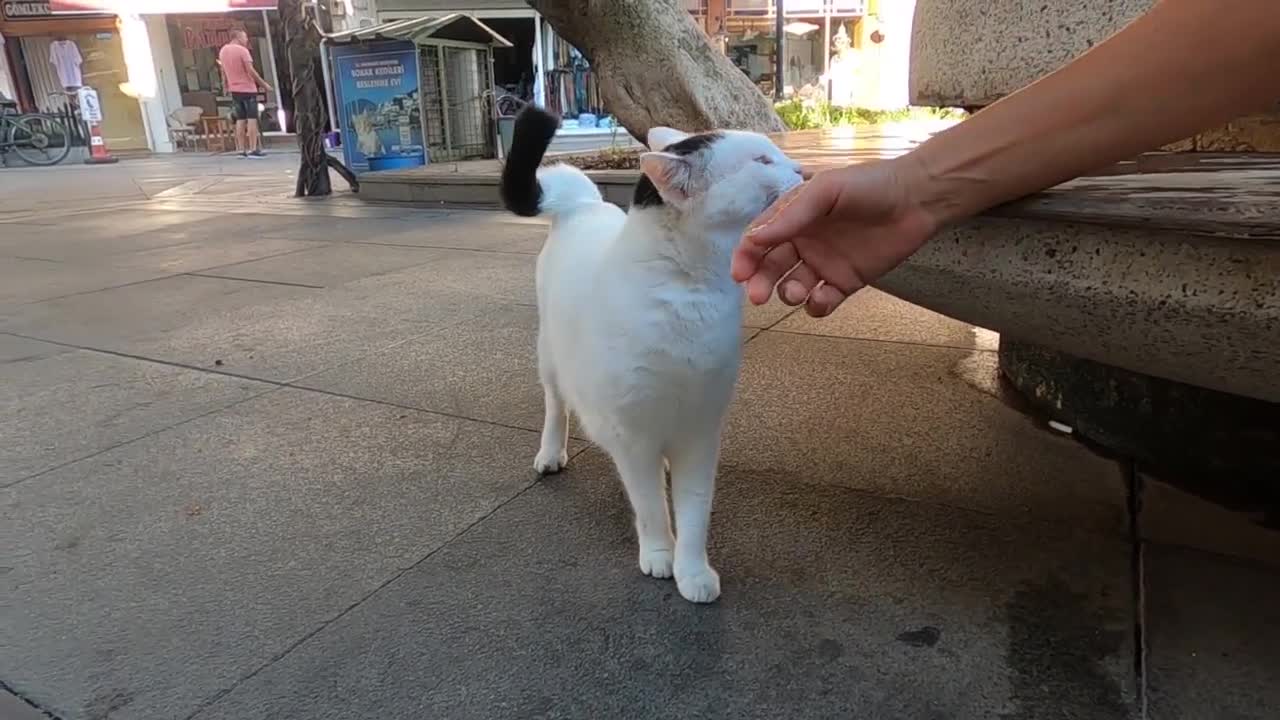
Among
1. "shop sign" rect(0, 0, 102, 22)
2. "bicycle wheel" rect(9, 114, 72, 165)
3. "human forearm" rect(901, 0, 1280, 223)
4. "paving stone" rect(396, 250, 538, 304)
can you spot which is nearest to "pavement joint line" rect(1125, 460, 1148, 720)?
"human forearm" rect(901, 0, 1280, 223)

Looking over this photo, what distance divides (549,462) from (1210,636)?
1.76 metres

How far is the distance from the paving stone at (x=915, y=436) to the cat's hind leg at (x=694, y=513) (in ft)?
2.22

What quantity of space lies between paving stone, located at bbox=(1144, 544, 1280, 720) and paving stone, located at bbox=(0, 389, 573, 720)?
1680 mm

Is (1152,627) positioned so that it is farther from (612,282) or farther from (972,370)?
(972,370)

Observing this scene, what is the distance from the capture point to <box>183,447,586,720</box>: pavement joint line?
1636 mm

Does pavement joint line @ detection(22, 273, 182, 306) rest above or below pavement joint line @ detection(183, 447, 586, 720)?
above

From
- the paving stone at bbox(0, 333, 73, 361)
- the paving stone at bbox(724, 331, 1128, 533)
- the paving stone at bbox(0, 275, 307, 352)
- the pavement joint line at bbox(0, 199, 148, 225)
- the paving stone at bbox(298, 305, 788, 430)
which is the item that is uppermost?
the pavement joint line at bbox(0, 199, 148, 225)

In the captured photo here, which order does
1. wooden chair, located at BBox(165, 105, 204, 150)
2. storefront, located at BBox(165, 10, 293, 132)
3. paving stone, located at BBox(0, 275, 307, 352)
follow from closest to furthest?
1. paving stone, located at BBox(0, 275, 307, 352)
2. wooden chair, located at BBox(165, 105, 204, 150)
3. storefront, located at BBox(165, 10, 293, 132)

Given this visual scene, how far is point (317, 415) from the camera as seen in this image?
3.11m

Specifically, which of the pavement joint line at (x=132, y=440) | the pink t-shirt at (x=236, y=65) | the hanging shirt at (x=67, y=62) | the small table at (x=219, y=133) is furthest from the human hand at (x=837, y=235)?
the hanging shirt at (x=67, y=62)

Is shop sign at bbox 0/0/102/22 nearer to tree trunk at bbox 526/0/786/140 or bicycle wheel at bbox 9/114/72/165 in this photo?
bicycle wheel at bbox 9/114/72/165

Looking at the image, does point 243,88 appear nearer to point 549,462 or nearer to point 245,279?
point 245,279

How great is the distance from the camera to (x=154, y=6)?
2014 cm

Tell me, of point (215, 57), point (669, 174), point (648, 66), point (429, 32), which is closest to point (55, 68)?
point (215, 57)
